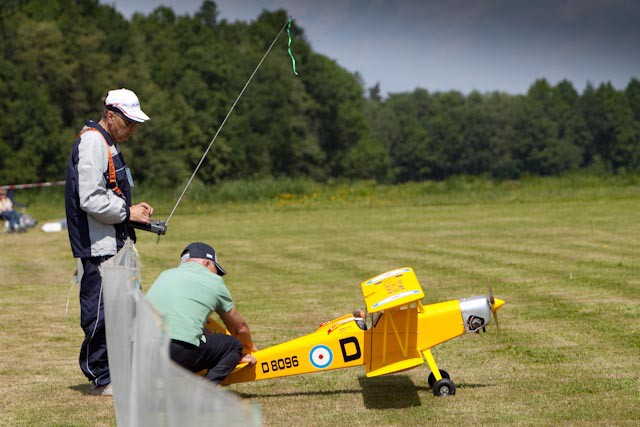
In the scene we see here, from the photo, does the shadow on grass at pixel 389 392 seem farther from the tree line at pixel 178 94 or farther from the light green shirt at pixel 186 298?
the tree line at pixel 178 94

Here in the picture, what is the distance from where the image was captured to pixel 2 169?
6072 centimetres

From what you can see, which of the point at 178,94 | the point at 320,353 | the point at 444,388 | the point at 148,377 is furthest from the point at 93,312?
the point at 178,94

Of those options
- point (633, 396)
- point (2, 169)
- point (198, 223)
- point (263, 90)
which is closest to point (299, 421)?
point (633, 396)

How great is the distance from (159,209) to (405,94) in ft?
468

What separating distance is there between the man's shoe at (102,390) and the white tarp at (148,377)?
1616 mm

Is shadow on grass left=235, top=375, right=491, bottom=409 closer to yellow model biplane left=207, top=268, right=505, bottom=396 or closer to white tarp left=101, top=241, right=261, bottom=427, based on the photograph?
yellow model biplane left=207, top=268, right=505, bottom=396

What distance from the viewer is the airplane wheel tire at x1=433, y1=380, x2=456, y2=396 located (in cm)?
733

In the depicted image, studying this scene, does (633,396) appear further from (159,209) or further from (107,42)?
(107,42)

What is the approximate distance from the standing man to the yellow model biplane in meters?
0.94

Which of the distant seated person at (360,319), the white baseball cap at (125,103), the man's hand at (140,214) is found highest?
the white baseball cap at (125,103)

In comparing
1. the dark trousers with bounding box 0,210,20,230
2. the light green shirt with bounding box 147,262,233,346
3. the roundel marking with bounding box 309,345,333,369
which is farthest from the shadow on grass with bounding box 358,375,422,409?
the dark trousers with bounding box 0,210,20,230

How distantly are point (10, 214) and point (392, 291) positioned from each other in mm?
21131

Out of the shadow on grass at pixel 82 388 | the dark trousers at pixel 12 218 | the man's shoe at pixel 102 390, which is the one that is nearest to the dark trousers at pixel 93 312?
the man's shoe at pixel 102 390

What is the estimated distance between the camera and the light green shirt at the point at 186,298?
6.37 m
